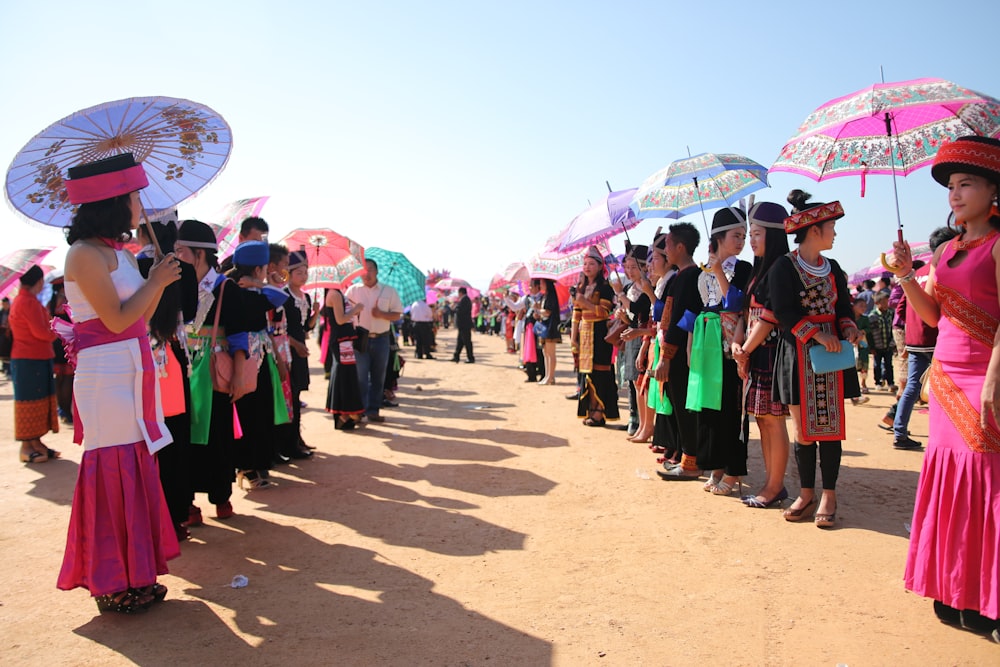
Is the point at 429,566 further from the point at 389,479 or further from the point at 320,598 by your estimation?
the point at 389,479

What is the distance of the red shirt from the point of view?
7590 millimetres

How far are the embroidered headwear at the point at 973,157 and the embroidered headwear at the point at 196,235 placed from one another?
4.60 meters

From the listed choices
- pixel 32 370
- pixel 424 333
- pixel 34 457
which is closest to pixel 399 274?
pixel 32 370

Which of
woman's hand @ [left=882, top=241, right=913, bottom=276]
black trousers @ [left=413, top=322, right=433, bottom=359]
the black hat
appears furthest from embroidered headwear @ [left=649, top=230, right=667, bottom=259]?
black trousers @ [left=413, top=322, right=433, bottom=359]

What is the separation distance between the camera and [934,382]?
3.39 meters

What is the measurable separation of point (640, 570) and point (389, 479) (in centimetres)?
305

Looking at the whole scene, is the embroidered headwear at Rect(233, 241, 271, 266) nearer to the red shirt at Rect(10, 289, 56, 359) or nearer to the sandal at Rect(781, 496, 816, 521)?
the red shirt at Rect(10, 289, 56, 359)

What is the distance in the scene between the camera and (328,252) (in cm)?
904

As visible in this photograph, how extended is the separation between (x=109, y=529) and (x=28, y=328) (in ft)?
18.4

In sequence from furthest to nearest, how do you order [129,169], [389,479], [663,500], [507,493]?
1. [389,479]
2. [507,493]
3. [663,500]
4. [129,169]

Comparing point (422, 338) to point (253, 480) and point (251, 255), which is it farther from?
point (251, 255)

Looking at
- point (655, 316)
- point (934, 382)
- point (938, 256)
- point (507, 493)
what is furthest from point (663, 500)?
point (938, 256)

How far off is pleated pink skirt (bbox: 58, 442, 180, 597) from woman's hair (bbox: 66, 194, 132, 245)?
112 cm

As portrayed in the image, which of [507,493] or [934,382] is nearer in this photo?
[934,382]
